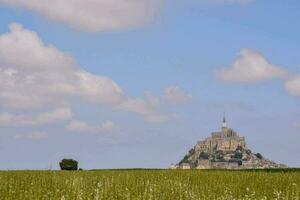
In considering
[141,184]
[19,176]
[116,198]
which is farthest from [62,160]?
[116,198]

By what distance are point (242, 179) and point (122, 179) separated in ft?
16.0

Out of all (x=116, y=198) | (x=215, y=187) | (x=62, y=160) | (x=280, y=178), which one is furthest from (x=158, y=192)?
(x=62, y=160)

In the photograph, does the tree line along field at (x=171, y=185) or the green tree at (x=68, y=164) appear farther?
the green tree at (x=68, y=164)

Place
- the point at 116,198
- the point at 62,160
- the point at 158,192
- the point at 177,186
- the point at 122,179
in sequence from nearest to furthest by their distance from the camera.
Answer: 1. the point at 116,198
2. the point at 158,192
3. the point at 177,186
4. the point at 122,179
5. the point at 62,160

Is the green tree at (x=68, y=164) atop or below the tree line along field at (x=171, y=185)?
atop

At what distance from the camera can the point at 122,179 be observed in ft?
69.2

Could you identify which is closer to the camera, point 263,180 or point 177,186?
point 177,186

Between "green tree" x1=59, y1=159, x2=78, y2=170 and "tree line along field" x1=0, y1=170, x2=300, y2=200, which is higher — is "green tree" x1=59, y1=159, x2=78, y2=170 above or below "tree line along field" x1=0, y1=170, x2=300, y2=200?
above

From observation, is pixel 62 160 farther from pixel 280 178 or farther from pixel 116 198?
pixel 116 198

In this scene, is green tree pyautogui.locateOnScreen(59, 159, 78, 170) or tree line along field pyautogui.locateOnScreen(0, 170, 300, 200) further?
green tree pyautogui.locateOnScreen(59, 159, 78, 170)

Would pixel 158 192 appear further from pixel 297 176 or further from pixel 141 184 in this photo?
pixel 297 176

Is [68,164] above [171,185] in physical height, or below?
above

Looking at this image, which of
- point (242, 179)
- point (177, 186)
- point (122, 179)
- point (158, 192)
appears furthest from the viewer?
point (242, 179)

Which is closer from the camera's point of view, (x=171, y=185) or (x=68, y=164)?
(x=171, y=185)
